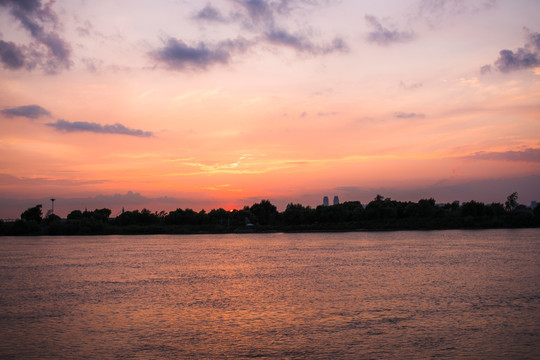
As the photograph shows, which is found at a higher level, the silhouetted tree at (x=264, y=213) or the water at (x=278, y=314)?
the silhouetted tree at (x=264, y=213)

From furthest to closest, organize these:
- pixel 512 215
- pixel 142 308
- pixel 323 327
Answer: pixel 512 215
pixel 142 308
pixel 323 327

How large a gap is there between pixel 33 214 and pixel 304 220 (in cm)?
11282

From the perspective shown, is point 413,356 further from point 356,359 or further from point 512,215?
point 512,215

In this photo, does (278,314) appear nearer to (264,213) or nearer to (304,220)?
(304,220)

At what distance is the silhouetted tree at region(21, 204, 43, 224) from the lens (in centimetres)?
19575

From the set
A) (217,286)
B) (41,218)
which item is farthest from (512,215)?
(41,218)

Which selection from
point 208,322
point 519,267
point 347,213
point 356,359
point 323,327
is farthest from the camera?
point 347,213

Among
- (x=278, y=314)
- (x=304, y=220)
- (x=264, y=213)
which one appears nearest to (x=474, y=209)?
(x=304, y=220)

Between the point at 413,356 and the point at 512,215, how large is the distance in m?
164

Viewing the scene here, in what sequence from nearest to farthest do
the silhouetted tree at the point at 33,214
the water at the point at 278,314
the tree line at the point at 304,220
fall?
the water at the point at 278,314
the tree line at the point at 304,220
the silhouetted tree at the point at 33,214

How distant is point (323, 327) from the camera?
21.9m

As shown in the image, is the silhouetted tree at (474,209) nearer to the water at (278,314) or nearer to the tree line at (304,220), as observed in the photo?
the tree line at (304,220)

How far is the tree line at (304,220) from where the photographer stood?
16325 cm

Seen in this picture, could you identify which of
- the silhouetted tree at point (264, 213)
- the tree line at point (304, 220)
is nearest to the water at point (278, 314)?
the tree line at point (304, 220)
